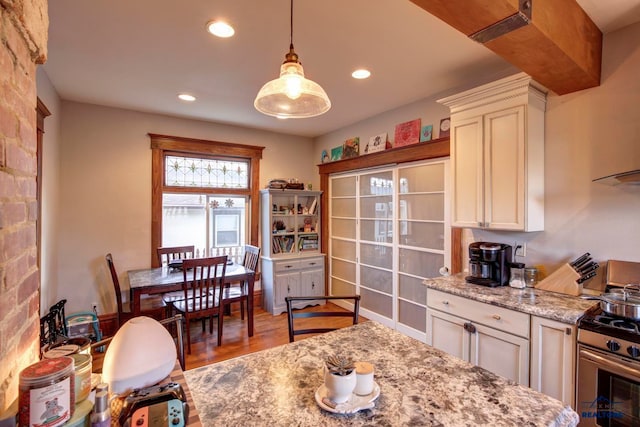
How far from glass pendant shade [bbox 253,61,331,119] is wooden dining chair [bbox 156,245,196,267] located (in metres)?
2.80

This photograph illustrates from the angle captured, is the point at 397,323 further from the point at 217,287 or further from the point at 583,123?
the point at 583,123

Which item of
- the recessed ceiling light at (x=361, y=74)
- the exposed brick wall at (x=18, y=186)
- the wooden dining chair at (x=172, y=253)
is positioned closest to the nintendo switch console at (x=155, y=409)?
the exposed brick wall at (x=18, y=186)

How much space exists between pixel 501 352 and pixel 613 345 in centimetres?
60

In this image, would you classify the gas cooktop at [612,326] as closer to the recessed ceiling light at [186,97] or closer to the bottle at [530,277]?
the bottle at [530,277]

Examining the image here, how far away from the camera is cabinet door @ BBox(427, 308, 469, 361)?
2.24 meters

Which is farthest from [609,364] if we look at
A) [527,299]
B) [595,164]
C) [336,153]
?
[336,153]

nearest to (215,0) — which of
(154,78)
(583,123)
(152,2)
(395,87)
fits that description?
(152,2)

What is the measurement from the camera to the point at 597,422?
1.61 meters

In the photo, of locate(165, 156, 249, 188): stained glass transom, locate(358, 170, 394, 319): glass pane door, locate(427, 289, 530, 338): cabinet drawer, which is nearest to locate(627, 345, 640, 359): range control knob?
locate(427, 289, 530, 338): cabinet drawer

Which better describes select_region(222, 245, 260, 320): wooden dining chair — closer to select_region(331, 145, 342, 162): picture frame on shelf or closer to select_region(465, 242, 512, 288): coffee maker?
select_region(331, 145, 342, 162): picture frame on shelf

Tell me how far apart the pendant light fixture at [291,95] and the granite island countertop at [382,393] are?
119 cm

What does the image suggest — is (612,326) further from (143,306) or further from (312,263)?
(143,306)

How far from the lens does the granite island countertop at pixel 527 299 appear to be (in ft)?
5.85

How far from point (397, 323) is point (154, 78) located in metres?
3.59
